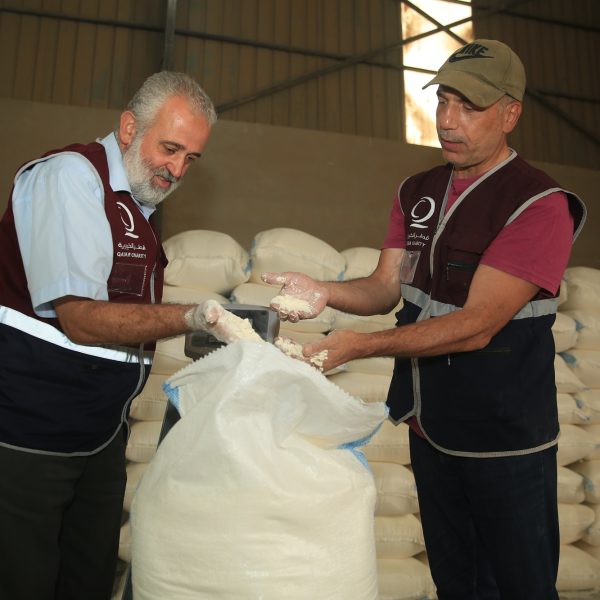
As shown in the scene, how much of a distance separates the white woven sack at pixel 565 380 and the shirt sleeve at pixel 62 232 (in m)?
1.96

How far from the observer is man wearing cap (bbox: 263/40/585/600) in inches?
50.9

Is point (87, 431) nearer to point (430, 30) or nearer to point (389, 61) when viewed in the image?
point (389, 61)

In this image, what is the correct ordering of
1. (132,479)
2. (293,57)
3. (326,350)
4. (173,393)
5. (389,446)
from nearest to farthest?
(173,393) < (326,350) < (132,479) < (389,446) < (293,57)

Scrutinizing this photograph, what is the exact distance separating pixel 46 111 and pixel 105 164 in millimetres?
3373

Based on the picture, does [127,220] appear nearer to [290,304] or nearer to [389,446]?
[290,304]

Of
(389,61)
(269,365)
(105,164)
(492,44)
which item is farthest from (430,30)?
(269,365)

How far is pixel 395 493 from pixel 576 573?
785 mm

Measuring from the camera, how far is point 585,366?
2.69 m

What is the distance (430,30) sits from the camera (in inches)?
218

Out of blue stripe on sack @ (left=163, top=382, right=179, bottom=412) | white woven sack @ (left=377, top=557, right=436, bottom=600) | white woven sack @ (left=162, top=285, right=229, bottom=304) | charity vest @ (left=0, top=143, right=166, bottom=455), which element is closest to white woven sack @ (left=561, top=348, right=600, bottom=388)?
white woven sack @ (left=377, top=557, right=436, bottom=600)

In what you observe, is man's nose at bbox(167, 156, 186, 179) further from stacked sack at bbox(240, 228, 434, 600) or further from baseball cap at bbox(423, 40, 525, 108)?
stacked sack at bbox(240, 228, 434, 600)

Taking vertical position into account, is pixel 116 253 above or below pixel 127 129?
below

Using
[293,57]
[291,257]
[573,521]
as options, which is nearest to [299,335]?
[291,257]

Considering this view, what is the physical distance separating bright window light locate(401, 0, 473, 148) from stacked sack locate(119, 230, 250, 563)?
3307 millimetres
